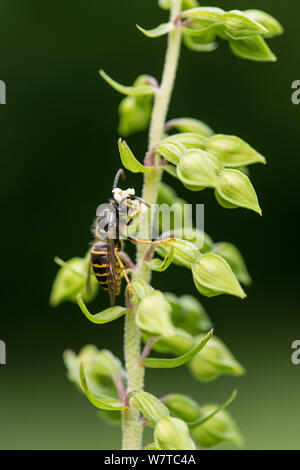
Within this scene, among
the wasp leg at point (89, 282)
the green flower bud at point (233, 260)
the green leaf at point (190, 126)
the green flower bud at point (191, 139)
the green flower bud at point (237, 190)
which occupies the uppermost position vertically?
the green leaf at point (190, 126)

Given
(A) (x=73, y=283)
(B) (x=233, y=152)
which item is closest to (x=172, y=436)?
Answer: (A) (x=73, y=283)

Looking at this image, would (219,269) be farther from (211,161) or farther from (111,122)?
(111,122)

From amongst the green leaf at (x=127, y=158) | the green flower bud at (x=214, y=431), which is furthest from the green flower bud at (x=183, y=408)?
the green leaf at (x=127, y=158)

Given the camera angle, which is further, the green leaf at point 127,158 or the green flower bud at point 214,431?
the green flower bud at point 214,431

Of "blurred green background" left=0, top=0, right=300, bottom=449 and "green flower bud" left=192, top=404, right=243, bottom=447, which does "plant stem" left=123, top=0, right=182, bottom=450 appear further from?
"blurred green background" left=0, top=0, right=300, bottom=449

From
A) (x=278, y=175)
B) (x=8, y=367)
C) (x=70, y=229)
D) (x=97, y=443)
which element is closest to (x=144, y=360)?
(x=97, y=443)

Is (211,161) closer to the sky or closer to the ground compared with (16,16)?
closer to the ground

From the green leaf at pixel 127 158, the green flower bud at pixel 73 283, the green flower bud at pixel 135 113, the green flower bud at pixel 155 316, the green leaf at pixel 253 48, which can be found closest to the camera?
the green flower bud at pixel 155 316

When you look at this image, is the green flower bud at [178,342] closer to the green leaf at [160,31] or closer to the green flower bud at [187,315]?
the green flower bud at [187,315]

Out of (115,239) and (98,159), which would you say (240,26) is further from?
(98,159)
